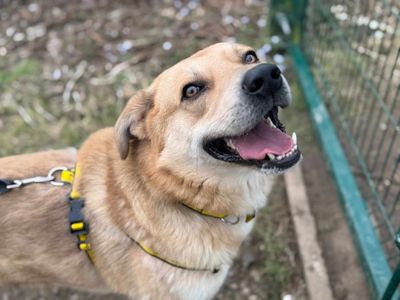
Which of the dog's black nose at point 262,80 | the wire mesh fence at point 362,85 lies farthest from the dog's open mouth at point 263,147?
the wire mesh fence at point 362,85

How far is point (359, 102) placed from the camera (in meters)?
3.72

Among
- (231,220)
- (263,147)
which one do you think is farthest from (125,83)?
(263,147)

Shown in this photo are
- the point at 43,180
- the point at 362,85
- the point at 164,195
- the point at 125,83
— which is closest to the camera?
the point at 164,195

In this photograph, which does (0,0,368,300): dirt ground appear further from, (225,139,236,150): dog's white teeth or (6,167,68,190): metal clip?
(225,139,236,150): dog's white teeth

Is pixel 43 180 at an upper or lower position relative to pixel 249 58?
lower

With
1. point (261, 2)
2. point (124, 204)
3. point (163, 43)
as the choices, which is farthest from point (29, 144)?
point (261, 2)

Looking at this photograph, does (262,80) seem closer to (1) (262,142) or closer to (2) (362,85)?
(1) (262,142)

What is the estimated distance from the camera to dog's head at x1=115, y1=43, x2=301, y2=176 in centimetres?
188

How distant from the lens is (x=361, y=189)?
334cm

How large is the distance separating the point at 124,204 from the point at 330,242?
1.77 metres

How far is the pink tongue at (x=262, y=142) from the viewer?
197cm

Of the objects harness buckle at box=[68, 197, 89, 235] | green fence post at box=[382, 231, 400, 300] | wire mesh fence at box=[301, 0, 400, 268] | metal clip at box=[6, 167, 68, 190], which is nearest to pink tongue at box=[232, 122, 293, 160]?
green fence post at box=[382, 231, 400, 300]

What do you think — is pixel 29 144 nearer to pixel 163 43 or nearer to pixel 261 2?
pixel 163 43

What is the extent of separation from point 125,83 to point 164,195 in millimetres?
2682
